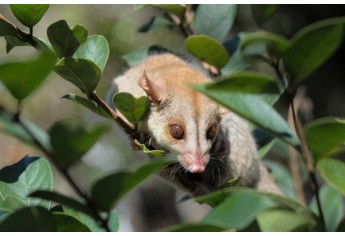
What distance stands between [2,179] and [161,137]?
4.97 feet

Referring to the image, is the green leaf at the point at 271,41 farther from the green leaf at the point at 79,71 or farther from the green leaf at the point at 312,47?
the green leaf at the point at 79,71

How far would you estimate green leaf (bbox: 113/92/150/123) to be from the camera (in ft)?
5.57

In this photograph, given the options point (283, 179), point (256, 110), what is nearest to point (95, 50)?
point (256, 110)

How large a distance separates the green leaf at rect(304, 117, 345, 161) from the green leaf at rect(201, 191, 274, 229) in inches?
4.7

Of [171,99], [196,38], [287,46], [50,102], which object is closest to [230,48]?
[171,99]

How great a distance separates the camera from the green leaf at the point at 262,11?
99.8 inches

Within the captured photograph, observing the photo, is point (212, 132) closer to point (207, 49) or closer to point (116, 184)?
point (207, 49)

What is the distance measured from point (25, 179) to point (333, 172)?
29.1 inches

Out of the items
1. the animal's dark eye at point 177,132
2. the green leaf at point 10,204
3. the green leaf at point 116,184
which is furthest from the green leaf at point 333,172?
the animal's dark eye at point 177,132

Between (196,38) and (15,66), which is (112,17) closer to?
(196,38)

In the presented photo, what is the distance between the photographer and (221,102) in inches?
40.1

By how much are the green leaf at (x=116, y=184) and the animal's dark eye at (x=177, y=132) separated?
1937mm

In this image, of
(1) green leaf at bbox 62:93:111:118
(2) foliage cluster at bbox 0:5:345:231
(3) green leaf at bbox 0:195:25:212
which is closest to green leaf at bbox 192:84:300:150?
(2) foliage cluster at bbox 0:5:345:231

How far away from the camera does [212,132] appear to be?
2.95 meters
